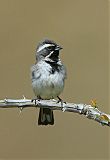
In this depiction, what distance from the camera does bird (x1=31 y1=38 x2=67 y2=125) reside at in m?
8.03

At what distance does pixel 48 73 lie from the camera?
803 centimetres

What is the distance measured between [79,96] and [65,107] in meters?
5.70

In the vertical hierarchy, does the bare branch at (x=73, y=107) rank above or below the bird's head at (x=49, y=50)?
below

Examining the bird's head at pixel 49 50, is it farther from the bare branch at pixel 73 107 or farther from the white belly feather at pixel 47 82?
the bare branch at pixel 73 107

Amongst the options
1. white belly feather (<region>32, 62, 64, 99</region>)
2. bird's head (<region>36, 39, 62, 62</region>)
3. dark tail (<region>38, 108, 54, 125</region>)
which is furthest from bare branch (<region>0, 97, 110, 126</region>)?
dark tail (<region>38, 108, 54, 125</region>)

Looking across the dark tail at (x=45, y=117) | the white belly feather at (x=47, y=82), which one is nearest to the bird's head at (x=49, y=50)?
the white belly feather at (x=47, y=82)

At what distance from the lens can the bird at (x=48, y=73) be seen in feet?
26.3

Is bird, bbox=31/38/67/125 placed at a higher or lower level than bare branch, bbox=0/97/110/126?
higher

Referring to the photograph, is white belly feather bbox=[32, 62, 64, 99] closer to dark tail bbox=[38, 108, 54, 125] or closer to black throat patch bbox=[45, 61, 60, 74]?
black throat patch bbox=[45, 61, 60, 74]

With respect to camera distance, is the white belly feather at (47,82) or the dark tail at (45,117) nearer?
the white belly feather at (47,82)

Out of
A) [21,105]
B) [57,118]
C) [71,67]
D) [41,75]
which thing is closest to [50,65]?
[41,75]

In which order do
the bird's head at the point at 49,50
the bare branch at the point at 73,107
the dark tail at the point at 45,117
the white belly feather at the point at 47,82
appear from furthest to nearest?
the dark tail at the point at 45,117
the bird's head at the point at 49,50
the white belly feather at the point at 47,82
the bare branch at the point at 73,107

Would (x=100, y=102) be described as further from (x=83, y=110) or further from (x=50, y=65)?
(x=83, y=110)

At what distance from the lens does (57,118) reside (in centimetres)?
1168
